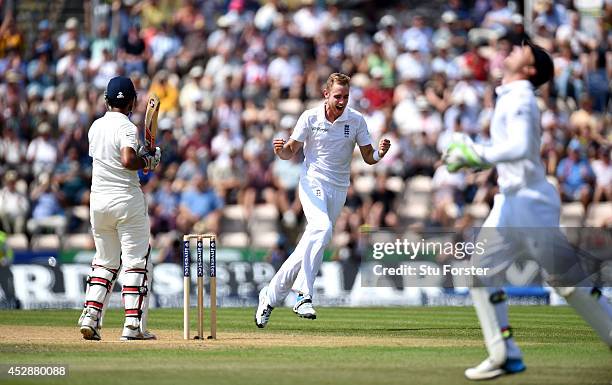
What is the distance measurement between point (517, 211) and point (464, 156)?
0.53 metres

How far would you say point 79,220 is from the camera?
846 inches

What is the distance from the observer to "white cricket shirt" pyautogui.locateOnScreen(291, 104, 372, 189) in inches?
516

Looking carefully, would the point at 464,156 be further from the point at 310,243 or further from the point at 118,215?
the point at 310,243

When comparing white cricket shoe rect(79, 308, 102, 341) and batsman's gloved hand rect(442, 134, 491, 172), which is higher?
batsman's gloved hand rect(442, 134, 491, 172)

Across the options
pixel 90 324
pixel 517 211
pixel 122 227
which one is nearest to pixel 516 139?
pixel 517 211

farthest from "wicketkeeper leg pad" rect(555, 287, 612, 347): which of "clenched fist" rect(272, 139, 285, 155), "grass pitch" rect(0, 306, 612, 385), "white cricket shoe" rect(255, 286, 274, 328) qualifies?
"white cricket shoe" rect(255, 286, 274, 328)

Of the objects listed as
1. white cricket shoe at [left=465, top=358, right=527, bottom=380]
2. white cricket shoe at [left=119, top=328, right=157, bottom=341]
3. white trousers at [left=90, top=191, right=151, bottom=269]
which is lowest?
white cricket shoe at [left=119, top=328, right=157, bottom=341]

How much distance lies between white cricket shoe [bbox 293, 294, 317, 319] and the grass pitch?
0.20 m

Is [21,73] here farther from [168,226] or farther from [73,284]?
[73,284]

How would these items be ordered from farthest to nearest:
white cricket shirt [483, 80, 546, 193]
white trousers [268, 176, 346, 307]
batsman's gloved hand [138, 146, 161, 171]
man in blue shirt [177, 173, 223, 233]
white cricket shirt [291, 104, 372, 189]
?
man in blue shirt [177, 173, 223, 233]
white cricket shirt [291, 104, 372, 189]
white trousers [268, 176, 346, 307]
batsman's gloved hand [138, 146, 161, 171]
white cricket shirt [483, 80, 546, 193]

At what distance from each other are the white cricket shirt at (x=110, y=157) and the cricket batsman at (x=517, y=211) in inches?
152

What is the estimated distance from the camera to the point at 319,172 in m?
13.1

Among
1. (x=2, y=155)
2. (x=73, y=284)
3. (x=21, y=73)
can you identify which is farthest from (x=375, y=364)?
(x=21, y=73)

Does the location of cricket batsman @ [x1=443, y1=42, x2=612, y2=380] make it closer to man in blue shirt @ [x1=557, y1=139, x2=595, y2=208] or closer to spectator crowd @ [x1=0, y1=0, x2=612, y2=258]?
spectator crowd @ [x1=0, y1=0, x2=612, y2=258]
